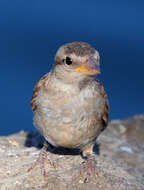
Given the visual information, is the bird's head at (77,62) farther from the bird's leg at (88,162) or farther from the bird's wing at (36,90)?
the bird's leg at (88,162)

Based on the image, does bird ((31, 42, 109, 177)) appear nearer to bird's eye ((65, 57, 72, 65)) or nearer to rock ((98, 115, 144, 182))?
bird's eye ((65, 57, 72, 65))

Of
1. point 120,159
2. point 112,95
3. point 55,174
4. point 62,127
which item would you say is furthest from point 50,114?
point 112,95

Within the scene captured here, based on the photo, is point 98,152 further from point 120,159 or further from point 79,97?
point 79,97

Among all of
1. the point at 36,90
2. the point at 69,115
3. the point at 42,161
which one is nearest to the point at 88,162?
the point at 42,161

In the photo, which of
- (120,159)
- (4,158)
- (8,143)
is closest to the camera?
(4,158)

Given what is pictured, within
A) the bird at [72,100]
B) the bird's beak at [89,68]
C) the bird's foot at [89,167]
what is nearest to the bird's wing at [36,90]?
the bird at [72,100]

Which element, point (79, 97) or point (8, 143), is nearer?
point (79, 97)

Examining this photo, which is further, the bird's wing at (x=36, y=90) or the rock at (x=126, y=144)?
the rock at (x=126, y=144)

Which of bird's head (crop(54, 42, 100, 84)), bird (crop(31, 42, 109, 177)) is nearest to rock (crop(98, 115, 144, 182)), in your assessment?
bird (crop(31, 42, 109, 177))
